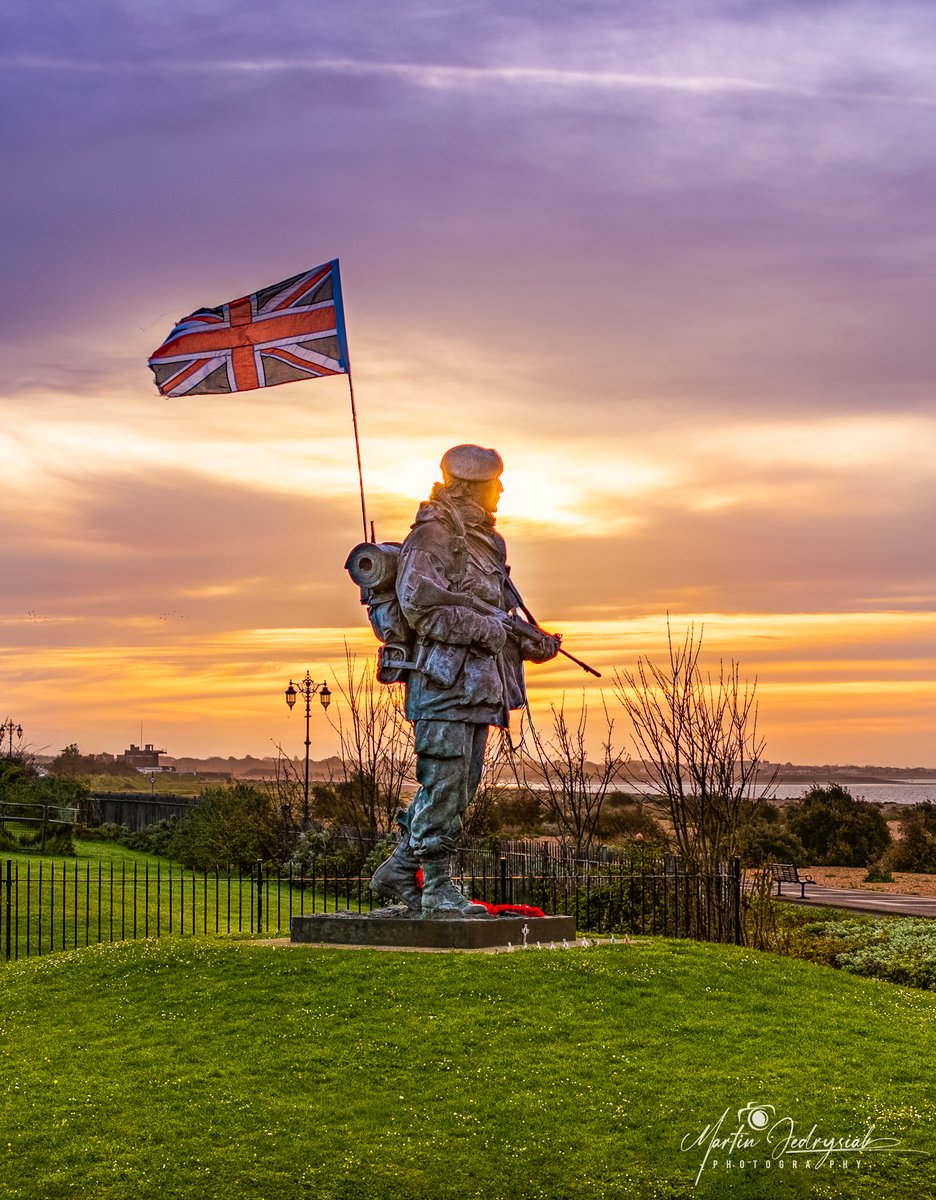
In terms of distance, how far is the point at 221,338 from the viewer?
1287cm

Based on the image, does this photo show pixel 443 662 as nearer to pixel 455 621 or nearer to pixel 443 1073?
pixel 455 621

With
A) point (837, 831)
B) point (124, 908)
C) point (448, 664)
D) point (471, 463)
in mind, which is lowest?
point (837, 831)

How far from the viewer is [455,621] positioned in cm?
1127

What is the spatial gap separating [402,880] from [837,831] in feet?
120

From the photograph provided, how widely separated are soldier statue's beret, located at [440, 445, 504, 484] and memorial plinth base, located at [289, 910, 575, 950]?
3.65 meters

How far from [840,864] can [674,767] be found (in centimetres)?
2694

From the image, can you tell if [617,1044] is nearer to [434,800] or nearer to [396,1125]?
[396,1125]

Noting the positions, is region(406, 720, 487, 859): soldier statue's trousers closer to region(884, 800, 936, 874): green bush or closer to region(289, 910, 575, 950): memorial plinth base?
region(289, 910, 575, 950): memorial plinth base

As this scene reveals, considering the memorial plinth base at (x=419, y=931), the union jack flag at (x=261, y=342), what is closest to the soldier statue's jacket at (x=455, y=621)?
the memorial plinth base at (x=419, y=931)

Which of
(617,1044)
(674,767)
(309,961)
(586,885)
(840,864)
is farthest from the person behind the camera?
(840,864)

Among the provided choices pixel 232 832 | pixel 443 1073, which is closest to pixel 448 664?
pixel 443 1073

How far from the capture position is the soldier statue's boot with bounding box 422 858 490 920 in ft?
37.4

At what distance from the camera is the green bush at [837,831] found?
1741 inches

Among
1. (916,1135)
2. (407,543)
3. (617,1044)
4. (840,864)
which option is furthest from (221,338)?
(840,864)
